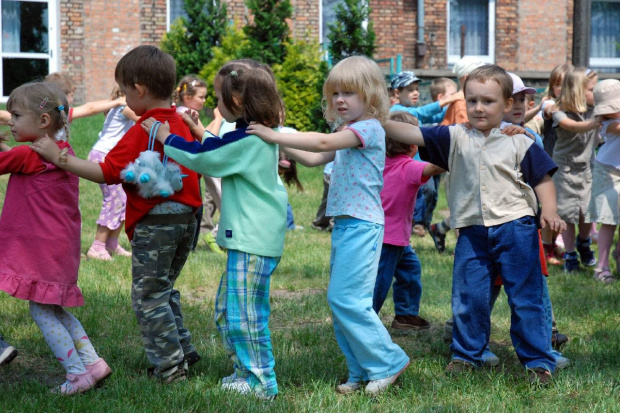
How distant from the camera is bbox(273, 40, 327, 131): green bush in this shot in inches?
607

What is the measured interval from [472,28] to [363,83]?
1811 centimetres

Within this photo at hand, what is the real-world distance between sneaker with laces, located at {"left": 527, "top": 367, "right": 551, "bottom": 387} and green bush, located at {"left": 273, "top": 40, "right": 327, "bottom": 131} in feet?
37.3

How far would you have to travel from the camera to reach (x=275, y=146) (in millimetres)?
3844

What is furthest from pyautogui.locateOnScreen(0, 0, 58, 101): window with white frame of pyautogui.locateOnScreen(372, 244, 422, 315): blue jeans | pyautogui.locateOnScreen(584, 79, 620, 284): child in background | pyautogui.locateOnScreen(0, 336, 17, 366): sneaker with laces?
pyautogui.locateOnScreen(0, 336, 17, 366): sneaker with laces

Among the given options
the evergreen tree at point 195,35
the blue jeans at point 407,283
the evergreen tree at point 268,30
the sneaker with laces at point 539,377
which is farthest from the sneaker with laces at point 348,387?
the evergreen tree at point 195,35

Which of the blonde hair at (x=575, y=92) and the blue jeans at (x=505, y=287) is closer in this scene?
the blue jeans at (x=505, y=287)

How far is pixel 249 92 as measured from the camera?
3764 mm

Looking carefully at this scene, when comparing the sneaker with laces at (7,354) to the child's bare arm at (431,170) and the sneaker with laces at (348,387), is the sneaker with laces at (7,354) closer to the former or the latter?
the sneaker with laces at (348,387)

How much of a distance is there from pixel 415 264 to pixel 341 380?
136 cm

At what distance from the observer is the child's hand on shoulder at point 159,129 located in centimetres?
377

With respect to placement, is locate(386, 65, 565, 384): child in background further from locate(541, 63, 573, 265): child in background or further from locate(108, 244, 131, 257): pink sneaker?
locate(108, 244, 131, 257): pink sneaker

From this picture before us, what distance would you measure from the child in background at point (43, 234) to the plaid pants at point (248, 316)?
692 mm

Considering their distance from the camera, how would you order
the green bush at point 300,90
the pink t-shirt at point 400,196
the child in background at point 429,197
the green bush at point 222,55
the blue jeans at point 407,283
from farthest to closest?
the green bush at point 222,55 < the green bush at point 300,90 < the child in background at point 429,197 < the blue jeans at point 407,283 < the pink t-shirt at point 400,196

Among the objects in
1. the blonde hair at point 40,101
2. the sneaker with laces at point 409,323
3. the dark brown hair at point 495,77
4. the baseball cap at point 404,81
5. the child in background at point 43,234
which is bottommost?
the sneaker with laces at point 409,323
